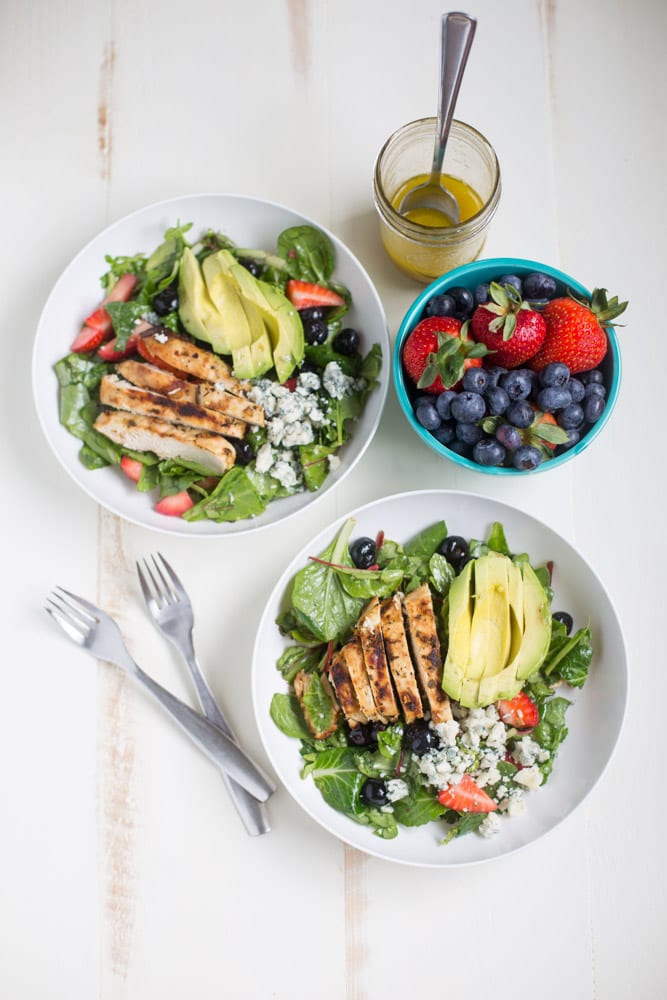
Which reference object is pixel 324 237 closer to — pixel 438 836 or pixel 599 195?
pixel 599 195

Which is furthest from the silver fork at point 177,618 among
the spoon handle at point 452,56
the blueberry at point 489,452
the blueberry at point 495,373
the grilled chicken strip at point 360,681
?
the spoon handle at point 452,56

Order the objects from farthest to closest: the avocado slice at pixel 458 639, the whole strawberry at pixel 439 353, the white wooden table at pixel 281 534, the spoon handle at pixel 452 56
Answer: the white wooden table at pixel 281 534, the avocado slice at pixel 458 639, the whole strawberry at pixel 439 353, the spoon handle at pixel 452 56

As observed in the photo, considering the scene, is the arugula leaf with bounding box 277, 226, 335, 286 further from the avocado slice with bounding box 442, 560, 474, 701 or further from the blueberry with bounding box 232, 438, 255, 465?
the avocado slice with bounding box 442, 560, 474, 701

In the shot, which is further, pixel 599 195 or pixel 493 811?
pixel 599 195

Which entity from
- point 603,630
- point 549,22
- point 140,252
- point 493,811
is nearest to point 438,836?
point 493,811

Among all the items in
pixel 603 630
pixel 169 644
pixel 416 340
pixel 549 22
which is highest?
pixel 549 22

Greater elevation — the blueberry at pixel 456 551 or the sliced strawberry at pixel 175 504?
the sliced strawberry at pixel 175 504

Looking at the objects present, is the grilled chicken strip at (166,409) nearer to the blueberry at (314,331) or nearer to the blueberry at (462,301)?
the blueberry at (314,331)
